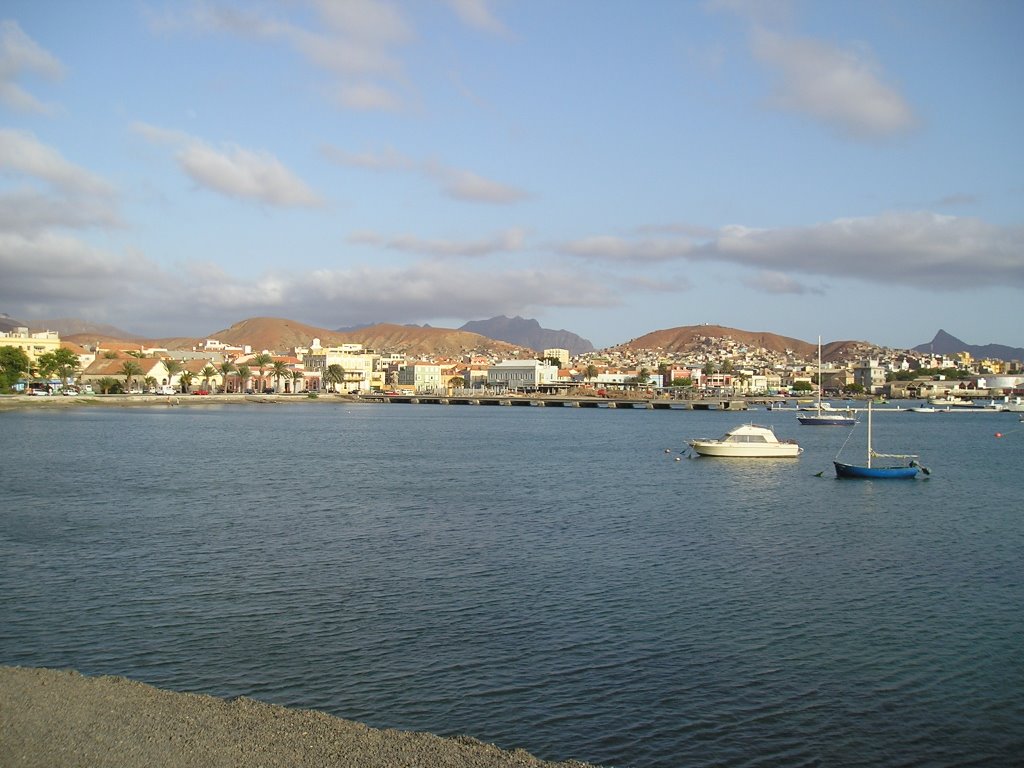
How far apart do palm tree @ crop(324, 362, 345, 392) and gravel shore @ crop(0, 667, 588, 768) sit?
15386 cm

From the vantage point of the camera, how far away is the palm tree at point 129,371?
13225cm

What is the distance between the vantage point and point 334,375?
532 feet

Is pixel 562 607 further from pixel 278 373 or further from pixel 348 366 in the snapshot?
pixel 348 366

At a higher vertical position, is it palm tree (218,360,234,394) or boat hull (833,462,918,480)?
palm tree (218,360,234,394)

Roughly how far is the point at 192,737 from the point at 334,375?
15576 centimetres

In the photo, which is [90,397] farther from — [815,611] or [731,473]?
[815,611]

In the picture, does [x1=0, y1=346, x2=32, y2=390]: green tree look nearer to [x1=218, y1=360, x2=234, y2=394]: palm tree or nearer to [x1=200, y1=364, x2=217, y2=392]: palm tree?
[x1=200, y1=364, x2=217, y2=392]: palm tree

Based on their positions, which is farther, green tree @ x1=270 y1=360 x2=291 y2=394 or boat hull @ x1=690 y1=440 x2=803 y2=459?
green tree @ x1=270 y1=360 x2=291 y2=394

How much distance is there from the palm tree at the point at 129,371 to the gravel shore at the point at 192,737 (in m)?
131

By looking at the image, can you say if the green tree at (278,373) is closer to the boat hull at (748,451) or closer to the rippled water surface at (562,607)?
the boat hull at (748,451)

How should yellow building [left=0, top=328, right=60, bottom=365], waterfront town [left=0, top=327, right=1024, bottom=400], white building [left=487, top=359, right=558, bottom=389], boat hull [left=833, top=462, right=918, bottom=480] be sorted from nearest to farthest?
boat hull [left=833, top=462, right=918, bottom=480] → waterfront town [left=0, top=327, right=1024, bottom=400] → yellow building [left=0, top=328, right=60, bottom=365] → white building [left=487, top=359, right=558, bottom=389]

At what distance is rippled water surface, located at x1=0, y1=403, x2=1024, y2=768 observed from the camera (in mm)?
11016

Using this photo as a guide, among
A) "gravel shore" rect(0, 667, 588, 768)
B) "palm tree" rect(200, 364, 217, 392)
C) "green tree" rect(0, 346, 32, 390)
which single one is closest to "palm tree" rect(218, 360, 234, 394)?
"palm tree" rect(200, 364, 217, 392)

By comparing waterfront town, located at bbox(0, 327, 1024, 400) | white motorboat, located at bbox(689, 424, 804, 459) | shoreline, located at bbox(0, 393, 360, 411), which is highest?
waterfront town, located at bbox(0, 327, 1024, 400)
